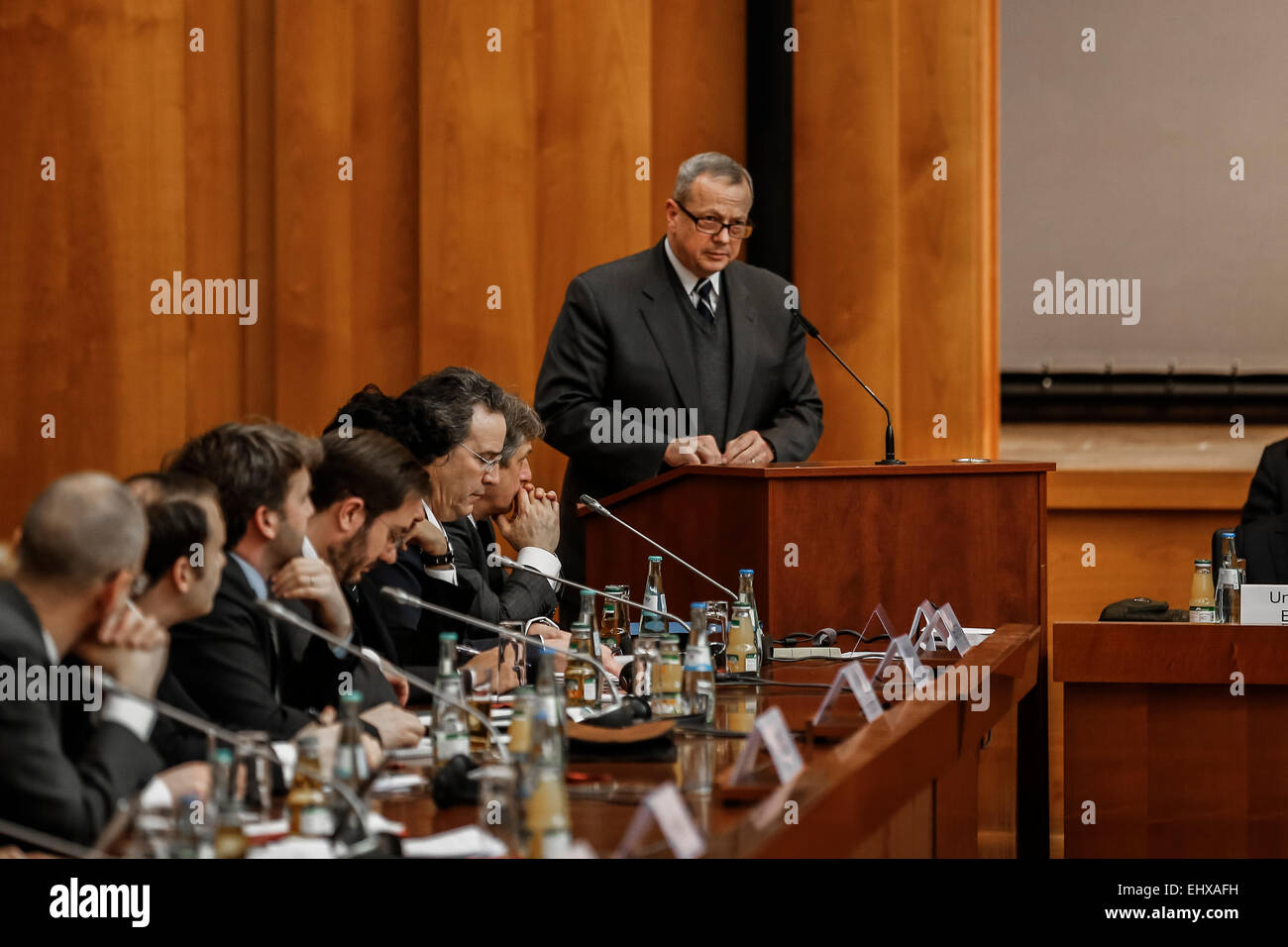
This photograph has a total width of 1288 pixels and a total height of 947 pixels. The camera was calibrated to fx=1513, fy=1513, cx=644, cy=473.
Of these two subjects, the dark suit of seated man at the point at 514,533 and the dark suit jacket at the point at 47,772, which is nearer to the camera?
the dark suit jacket at the point at 47,772

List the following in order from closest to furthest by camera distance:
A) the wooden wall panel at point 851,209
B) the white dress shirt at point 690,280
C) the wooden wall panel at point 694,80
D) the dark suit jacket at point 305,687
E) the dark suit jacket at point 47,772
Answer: the dark suit jacket at point 47,772 → the dark suit jacket at point 305,687 → the white dress shirt at point 690,280 → the wooden wall panel at point 851,209 → the wooden wall panel at point 694,80

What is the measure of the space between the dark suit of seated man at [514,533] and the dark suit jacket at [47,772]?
5.89 feet

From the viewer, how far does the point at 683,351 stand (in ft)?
14.5

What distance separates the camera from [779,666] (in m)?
3.09

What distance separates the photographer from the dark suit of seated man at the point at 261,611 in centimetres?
232

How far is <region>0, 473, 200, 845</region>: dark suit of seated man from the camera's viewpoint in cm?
166

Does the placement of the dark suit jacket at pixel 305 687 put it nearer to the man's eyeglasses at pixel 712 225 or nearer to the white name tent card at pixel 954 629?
the white name tent card at pixel 954 629

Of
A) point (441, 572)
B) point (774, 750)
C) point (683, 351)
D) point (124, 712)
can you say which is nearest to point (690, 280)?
point (683, 351)

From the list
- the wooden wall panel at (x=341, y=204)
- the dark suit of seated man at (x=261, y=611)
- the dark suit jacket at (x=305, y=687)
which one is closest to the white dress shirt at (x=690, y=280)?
the wooden wall panel at (x=341, y=204)

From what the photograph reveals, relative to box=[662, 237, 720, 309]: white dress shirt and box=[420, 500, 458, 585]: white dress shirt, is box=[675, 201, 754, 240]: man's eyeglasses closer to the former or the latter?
box=[662, 237, 720, 309]: white dress shirt

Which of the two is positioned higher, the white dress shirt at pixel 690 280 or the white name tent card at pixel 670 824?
the white dress shirt at pixel 690 280

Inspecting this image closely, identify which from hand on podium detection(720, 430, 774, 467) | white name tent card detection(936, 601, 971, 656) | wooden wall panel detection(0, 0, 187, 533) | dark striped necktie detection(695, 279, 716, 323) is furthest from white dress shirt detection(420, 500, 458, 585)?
wooden wall panel detection(0, 0, 187, 533)
